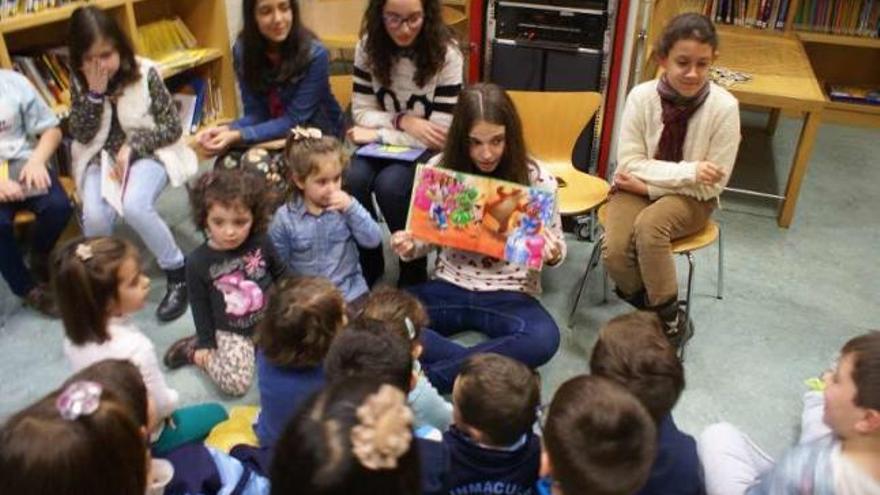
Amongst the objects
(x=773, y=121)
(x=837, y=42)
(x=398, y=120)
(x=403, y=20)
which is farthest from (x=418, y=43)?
(x=837, y=42)

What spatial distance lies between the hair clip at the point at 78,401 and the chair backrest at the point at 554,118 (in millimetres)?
1957

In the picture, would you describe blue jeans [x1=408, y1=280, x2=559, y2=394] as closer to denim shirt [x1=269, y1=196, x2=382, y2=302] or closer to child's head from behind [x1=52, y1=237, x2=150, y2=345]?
denim shirt [x1=269, y1=196, x2=382, y2=302]

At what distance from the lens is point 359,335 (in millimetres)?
1541

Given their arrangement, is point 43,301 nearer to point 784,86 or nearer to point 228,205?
point 228,205

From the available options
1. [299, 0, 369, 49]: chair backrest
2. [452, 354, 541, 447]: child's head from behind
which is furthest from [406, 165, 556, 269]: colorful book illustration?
[299, 0, 369, 49]: chair backrest

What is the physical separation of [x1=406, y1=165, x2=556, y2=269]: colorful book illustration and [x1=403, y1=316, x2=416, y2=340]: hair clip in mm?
498

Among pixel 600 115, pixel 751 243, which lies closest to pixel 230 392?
pixel 600 115

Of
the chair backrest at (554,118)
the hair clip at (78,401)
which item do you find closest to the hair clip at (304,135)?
the chair backrest at (554,118)

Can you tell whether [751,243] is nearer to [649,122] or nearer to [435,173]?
[649,122]

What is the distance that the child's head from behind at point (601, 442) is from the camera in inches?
49.6

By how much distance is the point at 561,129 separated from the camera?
2.86m

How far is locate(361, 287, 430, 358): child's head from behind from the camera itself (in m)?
1.80

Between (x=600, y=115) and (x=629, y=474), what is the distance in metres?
2.07

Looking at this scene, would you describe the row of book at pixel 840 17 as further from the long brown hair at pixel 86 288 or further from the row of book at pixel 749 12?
the long brown hair at pixel 86 288
